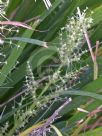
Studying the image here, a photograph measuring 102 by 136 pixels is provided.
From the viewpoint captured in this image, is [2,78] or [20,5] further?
[20,5]

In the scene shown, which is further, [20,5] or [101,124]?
[20,5]

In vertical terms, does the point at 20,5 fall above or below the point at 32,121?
above

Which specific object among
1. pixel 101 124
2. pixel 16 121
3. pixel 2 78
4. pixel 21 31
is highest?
pixel 21 31

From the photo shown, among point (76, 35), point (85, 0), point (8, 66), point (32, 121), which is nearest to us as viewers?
A: point (76, 35)

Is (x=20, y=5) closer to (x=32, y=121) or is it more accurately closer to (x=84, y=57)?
(x=84, y=57)

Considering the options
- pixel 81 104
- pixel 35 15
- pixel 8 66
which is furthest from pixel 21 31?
pixel 81 104

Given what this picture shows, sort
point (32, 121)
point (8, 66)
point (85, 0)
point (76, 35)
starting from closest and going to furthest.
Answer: point (76, 35), point (8, 66), point (32, 121), point (85, 0)

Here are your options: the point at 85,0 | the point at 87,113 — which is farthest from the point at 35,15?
the point at 87,113

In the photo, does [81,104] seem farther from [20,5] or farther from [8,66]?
[20,5]

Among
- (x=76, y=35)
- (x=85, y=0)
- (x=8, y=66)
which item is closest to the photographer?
(x=76, y=35)
